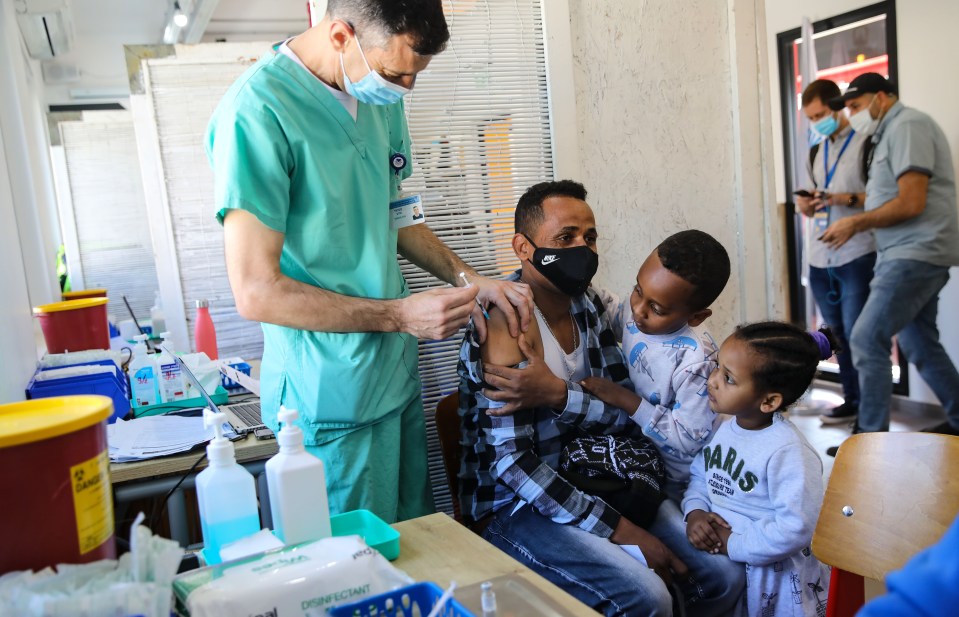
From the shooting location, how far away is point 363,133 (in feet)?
5.51

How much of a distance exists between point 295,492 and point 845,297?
12.6ft

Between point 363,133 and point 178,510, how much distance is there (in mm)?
1004

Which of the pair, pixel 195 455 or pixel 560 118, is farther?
pixel 560 118

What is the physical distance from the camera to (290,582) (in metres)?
0.85

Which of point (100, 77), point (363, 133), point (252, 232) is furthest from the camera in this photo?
point (100, 77)

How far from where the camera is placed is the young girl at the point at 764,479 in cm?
→ 162

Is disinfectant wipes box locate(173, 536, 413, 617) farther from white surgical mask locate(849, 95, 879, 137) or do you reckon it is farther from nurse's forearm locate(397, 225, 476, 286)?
white surgical mask locate(849, 95, 879, 137)

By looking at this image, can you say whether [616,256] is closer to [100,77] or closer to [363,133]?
[363,133]

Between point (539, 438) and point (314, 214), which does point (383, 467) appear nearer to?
point (539, 438)

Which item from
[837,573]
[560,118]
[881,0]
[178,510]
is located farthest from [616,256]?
[881,0]

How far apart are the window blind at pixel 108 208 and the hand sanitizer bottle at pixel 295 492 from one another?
682cm

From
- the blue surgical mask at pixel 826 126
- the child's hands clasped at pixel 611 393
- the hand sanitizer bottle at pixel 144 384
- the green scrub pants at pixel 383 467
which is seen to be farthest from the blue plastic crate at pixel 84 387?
the blue surgical mask at pixel 826 126

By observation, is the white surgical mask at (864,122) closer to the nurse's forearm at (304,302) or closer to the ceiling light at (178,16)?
the nurse's forearm at (304,302)

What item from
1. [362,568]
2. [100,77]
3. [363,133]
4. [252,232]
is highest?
[100,77]
